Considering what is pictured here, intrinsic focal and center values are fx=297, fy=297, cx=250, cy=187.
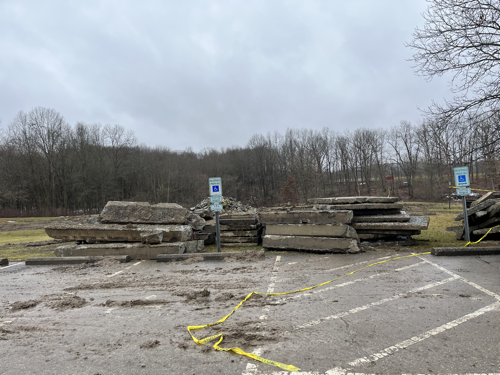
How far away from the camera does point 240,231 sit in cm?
1118

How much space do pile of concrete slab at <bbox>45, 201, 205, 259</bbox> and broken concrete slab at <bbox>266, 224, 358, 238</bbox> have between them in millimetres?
2707

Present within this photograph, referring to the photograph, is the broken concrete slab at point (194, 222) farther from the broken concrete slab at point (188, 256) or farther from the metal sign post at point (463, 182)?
the metal sign post at point (463, 182)

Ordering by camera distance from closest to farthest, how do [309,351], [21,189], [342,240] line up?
[309,351] < [342,240] < [21,189]

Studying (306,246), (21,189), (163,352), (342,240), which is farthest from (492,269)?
(21,189)

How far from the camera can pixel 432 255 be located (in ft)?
26.3

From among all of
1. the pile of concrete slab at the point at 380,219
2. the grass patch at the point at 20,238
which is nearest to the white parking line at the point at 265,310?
→ the pile of concrete slab at the point at 380,219

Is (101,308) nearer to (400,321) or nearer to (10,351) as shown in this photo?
(10,351)

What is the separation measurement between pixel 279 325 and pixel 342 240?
5.66 m

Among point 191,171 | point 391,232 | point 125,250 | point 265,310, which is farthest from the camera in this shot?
point 191,171

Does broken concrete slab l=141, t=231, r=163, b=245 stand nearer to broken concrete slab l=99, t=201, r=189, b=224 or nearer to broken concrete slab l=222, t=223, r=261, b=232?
broken concrete slab l=99, t=201, r=189, b=224

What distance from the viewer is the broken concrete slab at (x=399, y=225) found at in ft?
30.7

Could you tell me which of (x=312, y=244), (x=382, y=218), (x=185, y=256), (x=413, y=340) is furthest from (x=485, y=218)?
(x=185, y=256)

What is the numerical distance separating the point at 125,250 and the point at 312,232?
19.7 ft

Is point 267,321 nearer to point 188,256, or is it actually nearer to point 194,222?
point 188,256
